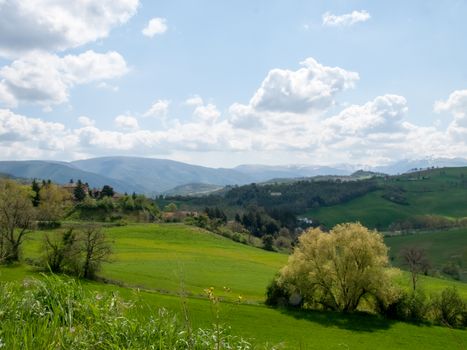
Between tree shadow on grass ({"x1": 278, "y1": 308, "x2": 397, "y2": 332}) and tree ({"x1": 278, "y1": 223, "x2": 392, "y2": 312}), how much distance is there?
2.32 m

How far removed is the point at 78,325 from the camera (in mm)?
8016

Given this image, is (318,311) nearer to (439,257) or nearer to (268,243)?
(268,243)

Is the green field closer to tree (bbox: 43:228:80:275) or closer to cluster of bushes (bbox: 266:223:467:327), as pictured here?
cluster of bushes (bbox: 266:223:467:327)

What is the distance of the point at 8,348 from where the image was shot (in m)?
6.77

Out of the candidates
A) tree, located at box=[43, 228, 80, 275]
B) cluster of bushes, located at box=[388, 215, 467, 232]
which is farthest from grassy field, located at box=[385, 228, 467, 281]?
tree, located at box=[43, 228, 80, 275]

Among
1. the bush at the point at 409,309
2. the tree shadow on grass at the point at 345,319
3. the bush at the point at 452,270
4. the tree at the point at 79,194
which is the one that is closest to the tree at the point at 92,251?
the tree shadow on grass at the point at 345,319

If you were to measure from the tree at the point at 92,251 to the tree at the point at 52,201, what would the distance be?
54.8 metres

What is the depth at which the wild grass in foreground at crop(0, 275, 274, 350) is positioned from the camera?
7.30 m

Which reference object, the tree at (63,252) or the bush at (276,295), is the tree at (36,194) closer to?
the tree at (63,252)

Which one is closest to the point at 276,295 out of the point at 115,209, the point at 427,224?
the point at 115,209

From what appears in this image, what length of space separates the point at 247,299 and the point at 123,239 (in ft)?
157

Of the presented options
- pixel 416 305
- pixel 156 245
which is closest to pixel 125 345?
pixel 416 305

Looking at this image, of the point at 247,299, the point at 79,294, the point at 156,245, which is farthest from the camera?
the point at 156,245

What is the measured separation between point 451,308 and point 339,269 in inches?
574
